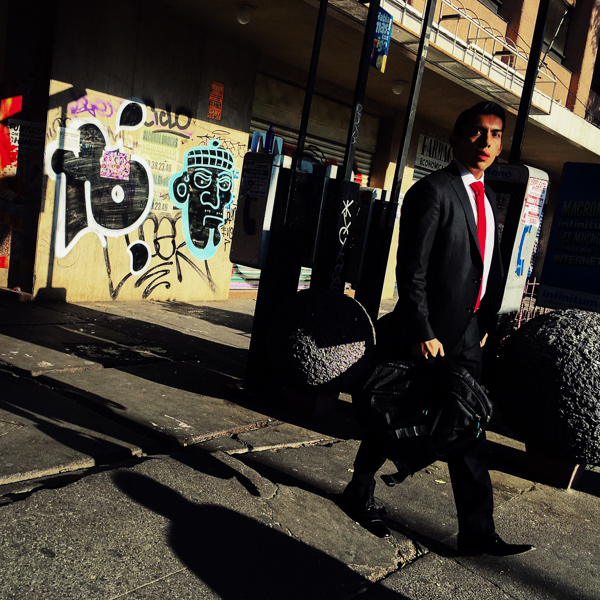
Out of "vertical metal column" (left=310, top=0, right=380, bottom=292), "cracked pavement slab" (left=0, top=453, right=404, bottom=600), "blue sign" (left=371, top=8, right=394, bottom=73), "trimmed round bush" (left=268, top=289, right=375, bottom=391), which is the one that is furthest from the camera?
"blue sign" (left=371, top=8, right=394, bottom=73)

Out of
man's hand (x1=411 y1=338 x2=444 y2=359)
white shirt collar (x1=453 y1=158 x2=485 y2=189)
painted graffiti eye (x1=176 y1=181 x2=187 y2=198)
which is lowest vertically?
man's hand (x1=411 y1=338 x2=444 y2=359)

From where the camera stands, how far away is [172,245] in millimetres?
8656

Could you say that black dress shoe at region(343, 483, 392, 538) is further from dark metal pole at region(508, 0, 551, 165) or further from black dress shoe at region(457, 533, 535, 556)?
dark metal pole at region(508, 0, 551, 165)

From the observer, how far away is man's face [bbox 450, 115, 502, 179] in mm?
2949

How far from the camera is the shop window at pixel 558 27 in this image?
1544cm

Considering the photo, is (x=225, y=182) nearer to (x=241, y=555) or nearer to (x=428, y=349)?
(x=428, y=349)

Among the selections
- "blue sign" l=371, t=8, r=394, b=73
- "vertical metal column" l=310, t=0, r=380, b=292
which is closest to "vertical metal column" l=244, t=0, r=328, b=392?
"vertical metal column" l=310, t=0, r=380, b=292

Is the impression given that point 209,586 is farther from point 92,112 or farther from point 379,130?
point 379,130

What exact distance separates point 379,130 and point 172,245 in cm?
526

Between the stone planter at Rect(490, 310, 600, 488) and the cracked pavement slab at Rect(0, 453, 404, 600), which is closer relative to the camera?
the cracked pavement slab at Rect(0, 453, 404, 600)

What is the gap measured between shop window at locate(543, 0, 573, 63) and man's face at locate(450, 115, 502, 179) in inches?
555

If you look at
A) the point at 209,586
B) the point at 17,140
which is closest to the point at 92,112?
the point at 17,140

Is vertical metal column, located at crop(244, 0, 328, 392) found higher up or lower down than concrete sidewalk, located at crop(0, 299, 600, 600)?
higher up

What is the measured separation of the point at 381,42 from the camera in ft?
18.1
